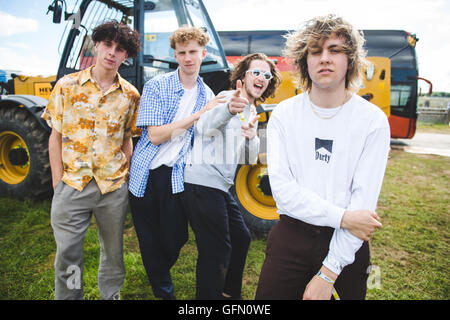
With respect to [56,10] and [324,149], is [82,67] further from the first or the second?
[324,149]

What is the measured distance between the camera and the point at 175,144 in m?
1.94

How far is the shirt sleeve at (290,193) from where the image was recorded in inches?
47.1

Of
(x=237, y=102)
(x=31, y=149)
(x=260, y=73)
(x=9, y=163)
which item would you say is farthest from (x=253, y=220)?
(x=9, y=163)

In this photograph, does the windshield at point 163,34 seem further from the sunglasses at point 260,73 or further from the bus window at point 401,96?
the bus window at point 401,96

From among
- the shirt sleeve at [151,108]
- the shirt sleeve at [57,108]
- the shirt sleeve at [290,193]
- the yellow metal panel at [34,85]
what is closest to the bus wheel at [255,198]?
the shirt sleeve at [151,108]

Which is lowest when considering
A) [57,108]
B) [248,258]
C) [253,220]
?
[248,258]

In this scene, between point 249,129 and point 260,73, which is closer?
point 249,129

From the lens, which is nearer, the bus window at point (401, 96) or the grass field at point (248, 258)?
the grass field at point (248, 258)

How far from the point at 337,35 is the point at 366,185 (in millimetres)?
650

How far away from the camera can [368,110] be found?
124 centimetres

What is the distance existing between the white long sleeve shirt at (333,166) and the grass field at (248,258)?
4.93 ft

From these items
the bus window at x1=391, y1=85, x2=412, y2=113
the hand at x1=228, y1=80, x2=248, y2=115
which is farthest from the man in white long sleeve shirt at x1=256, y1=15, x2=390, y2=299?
the bus window at x1=391, y1=85, x2=412, y2=113
